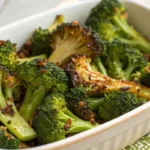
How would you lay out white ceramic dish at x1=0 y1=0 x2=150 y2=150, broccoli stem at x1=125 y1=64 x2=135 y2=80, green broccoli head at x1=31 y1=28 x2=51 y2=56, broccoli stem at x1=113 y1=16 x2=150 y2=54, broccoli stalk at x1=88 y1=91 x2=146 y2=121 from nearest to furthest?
white ceramic dish at x1=0 y1=0 x2=150 y2=150 → broccoli stalk at x1=88 y1=91 x2=146 y2=121 → broccoli stem at x1=125 y1=64 x2=135 y2=80 → green broccoli head at x1=31 y1=28 x2=51 y2=56 → broccoli stem at x1=113 y1=16 x2=150 y2=54

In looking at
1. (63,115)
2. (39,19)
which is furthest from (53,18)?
(63,115)

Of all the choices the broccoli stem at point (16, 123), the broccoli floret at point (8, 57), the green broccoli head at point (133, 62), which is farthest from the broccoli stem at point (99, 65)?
the broccoli stem at point (16, 123)

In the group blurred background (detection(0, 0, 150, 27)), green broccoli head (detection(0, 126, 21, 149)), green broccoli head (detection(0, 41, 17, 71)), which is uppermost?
blurred background (detection(0, 0, 150, 27))

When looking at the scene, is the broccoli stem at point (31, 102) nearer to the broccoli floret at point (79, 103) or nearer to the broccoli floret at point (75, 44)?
the broccoli floret at point (79, 103)

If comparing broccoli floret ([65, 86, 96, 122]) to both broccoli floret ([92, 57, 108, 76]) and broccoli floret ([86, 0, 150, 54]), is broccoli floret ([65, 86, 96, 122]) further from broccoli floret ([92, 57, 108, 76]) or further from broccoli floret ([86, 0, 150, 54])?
broccoli floret ([86, 0, 150, 54])

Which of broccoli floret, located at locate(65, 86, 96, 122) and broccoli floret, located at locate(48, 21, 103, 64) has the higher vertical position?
broccoli floret, located at locate(48, 21, 103, 64)

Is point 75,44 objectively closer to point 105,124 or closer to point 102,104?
point 102,104

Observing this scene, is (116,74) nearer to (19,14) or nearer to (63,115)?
(63,115)

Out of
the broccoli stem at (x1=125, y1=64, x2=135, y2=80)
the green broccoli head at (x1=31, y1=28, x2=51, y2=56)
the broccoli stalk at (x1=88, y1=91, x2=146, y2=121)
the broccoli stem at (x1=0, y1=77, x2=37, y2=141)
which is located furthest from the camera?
the green broccoli head at (x1=31, y1=28, x2=51, y2=56)

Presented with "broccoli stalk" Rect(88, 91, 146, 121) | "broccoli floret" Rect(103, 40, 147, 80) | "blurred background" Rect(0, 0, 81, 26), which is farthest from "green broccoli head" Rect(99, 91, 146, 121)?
"blurred background" Rect(0, 0, 81, 26)
